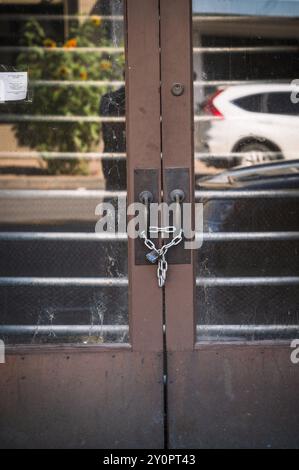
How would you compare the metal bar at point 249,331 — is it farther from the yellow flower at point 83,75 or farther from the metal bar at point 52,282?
the yellow flower at point 83,75

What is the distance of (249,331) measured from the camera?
12.7ft

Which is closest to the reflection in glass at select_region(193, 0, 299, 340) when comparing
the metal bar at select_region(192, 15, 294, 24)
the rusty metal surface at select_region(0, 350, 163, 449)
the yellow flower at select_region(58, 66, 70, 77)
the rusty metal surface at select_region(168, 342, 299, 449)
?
the metal bar at select_region(192, 15, 294, 24)

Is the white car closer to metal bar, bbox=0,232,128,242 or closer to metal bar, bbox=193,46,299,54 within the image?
metal bar, bbox=193,46,299,54

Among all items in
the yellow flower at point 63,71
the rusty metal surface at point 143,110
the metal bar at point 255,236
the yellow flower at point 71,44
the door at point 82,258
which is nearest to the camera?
the rusty metal surface at point 143,110

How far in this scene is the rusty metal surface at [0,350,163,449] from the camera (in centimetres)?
379

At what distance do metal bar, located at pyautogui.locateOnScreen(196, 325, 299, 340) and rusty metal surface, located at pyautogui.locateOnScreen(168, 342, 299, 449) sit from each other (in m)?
0.07

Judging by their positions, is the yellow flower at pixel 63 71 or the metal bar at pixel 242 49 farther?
the yellow flower at pixel 63 71

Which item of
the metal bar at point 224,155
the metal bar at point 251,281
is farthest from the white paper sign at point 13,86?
the metal bar at point 251,281

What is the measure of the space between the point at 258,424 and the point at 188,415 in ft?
1.30

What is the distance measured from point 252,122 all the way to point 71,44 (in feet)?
3.89

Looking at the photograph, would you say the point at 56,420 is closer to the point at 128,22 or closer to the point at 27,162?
the point at 27,162

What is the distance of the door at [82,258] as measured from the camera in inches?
147

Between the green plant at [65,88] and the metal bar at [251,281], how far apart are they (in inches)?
38.3
